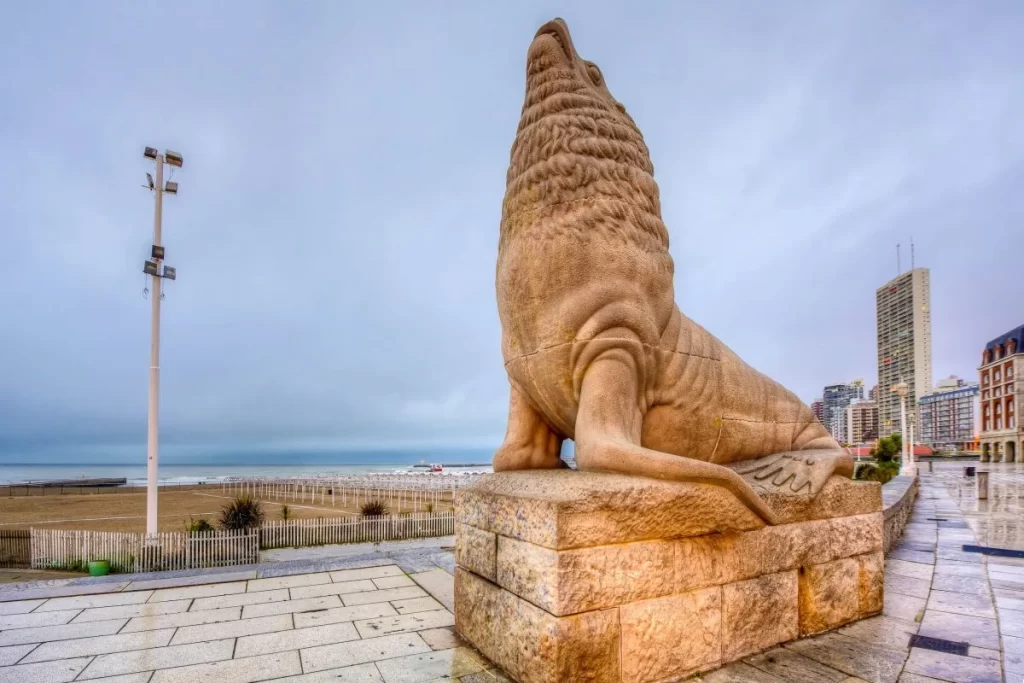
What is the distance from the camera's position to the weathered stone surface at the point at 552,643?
231 cm

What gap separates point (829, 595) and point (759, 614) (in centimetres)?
70

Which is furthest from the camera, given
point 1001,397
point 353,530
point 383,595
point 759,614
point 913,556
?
point 1001,397

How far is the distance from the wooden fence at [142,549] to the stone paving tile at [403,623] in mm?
9264

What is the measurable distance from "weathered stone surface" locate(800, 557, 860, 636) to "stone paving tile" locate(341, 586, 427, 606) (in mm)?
2792

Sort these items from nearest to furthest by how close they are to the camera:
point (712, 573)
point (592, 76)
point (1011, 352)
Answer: point (712, 573) → point (592, 76) → point (1011, 352)

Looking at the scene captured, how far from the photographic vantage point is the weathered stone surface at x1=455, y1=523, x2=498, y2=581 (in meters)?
2.86

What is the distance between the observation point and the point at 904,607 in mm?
3754

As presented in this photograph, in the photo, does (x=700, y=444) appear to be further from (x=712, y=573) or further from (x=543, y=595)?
(x=543, y=595)

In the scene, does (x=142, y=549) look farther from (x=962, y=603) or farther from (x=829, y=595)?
(x=962, y=603)

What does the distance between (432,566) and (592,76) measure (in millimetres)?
4649

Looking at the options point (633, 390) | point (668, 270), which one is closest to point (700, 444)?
point (633, 390)

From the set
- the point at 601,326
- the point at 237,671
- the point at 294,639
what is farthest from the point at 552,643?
the point at 294,639

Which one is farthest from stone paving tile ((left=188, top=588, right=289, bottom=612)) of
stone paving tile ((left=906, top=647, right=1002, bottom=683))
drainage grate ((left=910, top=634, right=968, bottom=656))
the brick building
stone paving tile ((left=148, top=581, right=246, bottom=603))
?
the brick building

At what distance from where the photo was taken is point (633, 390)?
2910 millimetres
